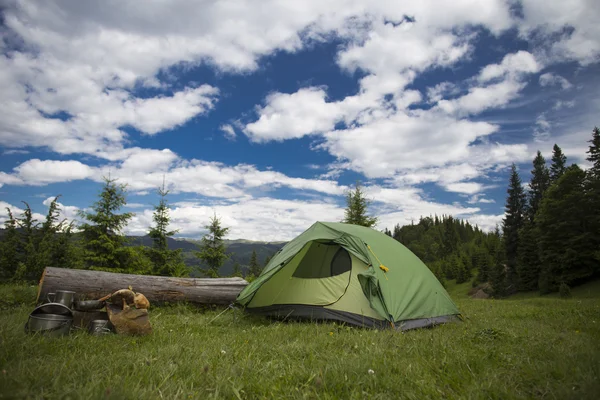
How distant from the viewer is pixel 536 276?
41969 mm

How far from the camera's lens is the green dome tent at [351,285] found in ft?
21.6

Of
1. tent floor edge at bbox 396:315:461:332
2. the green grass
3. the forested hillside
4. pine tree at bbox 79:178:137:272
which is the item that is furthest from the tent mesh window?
the forested hillside

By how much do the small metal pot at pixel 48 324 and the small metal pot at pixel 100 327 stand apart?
38 cm

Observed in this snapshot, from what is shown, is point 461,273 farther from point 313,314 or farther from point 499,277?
point 313,314

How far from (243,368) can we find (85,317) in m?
3.80

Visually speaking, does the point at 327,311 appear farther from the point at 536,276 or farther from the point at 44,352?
the point at 536,276

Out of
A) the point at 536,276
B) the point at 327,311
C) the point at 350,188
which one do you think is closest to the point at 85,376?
the point at 327,311

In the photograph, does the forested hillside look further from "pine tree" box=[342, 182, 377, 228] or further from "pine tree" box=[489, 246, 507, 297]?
"pine tree" box=[342, 182, 377, 228]

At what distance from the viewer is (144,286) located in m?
8.33

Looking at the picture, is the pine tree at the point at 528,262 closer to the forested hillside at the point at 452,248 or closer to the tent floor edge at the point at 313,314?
the forested hillside at the point at 452,248

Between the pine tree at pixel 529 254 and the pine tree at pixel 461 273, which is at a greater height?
the pine tree at pixel 529 254

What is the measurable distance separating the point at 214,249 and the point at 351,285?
1649 cm

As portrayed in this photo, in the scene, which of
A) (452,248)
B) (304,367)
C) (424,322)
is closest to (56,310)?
(304,367)

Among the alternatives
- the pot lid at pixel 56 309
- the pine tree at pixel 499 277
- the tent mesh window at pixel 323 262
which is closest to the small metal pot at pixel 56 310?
the pot lid at pixel 56 309
